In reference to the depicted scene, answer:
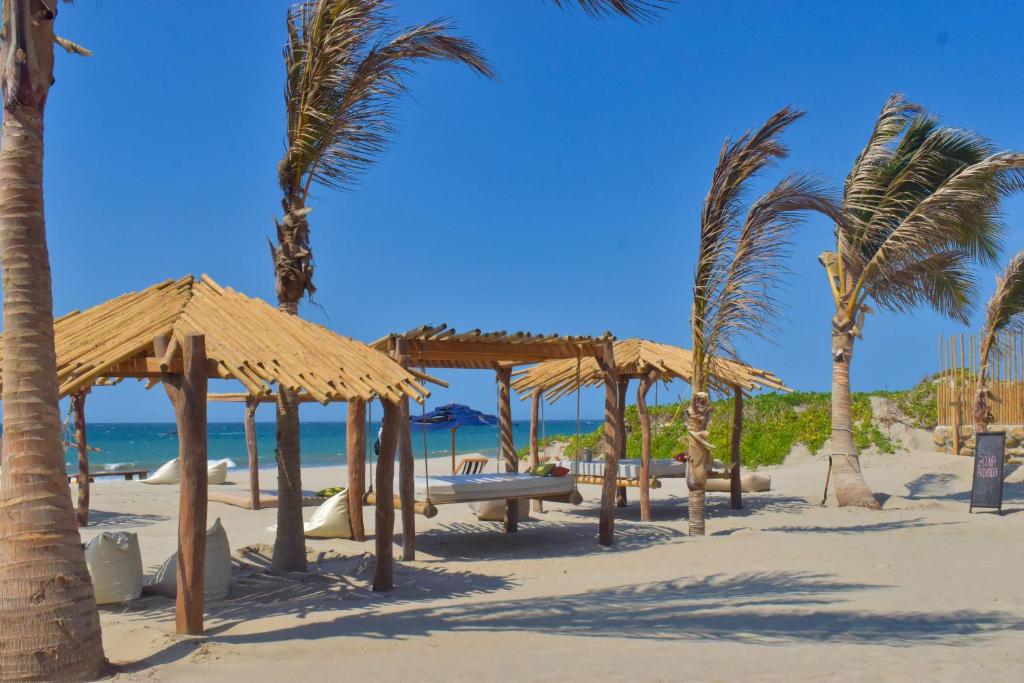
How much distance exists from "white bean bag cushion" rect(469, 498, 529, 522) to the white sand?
1.67 ft

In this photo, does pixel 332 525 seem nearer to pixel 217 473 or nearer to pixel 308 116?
pixel 308 116

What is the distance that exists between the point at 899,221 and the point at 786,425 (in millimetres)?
11750

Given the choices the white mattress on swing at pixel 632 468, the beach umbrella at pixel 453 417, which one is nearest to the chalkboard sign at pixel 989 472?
the white mattress on swing at pixel 632 468

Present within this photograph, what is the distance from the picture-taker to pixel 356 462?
11008 millimetres

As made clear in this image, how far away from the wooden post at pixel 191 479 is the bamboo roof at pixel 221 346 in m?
0.13

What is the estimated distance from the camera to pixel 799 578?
7.77 metres

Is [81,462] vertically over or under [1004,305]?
under

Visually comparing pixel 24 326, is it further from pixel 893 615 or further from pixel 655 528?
pixel 655 528

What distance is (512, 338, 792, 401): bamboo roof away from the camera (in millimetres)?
12719

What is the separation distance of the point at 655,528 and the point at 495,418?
13.5 ft

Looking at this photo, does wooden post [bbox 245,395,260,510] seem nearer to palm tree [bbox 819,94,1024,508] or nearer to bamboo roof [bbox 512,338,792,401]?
bamboo roof [bbox 512,338,792,401]

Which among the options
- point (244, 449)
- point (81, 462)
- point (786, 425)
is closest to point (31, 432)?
point (81, 462)

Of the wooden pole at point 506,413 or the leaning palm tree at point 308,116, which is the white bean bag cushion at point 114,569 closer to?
the leaning palm tree at point 308,116

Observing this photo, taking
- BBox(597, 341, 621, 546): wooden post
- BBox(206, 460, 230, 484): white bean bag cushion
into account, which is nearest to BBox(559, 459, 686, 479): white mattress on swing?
BBox(597, 341, 621, 546): wooden post
